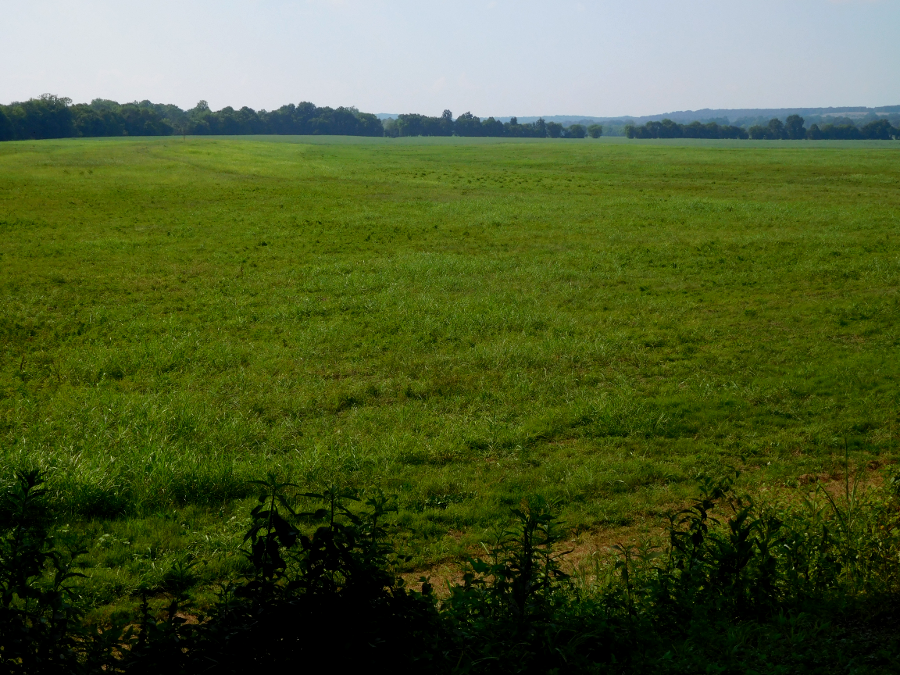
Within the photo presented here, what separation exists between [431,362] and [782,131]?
159 metres

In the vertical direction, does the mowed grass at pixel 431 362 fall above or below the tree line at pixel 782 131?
below

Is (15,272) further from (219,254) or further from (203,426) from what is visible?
(203,426)

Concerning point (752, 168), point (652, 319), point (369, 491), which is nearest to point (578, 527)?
point (369, 491)

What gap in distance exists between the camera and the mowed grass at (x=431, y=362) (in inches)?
314

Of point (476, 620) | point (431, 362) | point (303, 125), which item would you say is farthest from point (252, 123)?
point (476, 620)

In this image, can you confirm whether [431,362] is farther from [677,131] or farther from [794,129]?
[677,131]

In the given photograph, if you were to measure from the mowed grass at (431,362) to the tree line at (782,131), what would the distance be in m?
134

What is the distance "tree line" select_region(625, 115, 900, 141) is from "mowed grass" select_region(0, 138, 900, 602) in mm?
133989

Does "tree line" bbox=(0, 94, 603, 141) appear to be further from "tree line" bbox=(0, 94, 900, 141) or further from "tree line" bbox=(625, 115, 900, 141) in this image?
"tree line" bbox=(625, 115, 900, 141)

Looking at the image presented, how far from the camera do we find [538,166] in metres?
61.6

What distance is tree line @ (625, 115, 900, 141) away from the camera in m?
144

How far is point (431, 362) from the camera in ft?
41.2

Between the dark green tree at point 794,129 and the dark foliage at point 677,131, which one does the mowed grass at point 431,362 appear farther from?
the dark foliage at point 677,131

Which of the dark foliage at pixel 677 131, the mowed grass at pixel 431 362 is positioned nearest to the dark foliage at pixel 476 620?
the mowed grass at pixel 431 362
